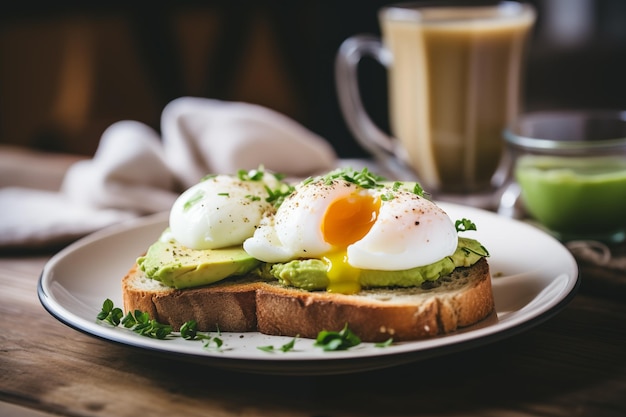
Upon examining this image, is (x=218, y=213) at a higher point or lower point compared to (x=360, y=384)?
higher

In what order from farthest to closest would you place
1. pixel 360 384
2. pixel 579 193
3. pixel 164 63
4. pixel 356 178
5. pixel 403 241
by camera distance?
pixel 164 63, pixel 579 193, pixel 356 178, pixel 403 241, pixel 360 384

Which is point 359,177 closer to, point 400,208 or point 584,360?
point 400,208

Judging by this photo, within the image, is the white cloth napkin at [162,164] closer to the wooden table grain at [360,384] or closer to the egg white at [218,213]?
the egg white at [218,213]

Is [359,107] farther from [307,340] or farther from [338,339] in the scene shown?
[338,339]

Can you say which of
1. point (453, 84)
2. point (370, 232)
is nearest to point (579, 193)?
point (453, 84)

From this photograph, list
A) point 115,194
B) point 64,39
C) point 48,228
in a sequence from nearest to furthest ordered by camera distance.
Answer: point 48,228 < point 115,194 < point 64,39

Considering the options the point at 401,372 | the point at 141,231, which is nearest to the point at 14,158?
the point at 141,231
